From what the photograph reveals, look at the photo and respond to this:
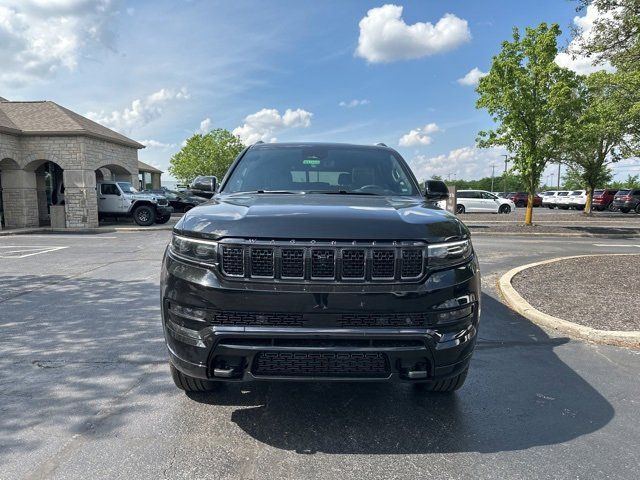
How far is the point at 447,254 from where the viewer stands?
2.57 metres

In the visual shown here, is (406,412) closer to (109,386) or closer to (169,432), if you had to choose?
(169,432)

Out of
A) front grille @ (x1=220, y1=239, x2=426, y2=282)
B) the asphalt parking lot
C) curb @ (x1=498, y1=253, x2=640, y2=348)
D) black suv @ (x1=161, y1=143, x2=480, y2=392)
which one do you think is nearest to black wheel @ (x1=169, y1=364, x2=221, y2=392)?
the asphalt parking lot

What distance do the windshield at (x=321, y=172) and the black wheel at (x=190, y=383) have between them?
153cm

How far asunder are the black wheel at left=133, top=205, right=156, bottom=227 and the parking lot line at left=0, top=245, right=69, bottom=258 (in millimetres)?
7393

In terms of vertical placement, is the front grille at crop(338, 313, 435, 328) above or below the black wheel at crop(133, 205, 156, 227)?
above

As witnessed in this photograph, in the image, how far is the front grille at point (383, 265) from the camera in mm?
2455

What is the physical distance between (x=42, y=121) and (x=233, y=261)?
22365mm

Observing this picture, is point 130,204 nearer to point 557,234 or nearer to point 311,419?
point 557,234

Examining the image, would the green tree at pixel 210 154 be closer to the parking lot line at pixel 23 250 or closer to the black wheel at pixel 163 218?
the black wheel at pixel 163 218

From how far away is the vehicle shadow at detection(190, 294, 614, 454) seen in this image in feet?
8.80

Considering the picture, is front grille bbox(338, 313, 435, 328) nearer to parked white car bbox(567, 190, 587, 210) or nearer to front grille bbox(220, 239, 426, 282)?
front grille bbox(220, 239, 426, 282)

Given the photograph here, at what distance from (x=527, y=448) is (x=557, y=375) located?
133cm

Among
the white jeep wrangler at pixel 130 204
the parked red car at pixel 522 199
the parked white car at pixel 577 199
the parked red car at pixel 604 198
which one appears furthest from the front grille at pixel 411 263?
the parked red car at pixel 522 199

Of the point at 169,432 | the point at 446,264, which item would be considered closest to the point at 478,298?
the point at 446,264
